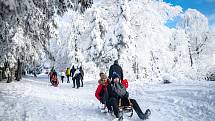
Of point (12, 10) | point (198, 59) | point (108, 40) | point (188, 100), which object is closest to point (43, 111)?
point (12, 10)

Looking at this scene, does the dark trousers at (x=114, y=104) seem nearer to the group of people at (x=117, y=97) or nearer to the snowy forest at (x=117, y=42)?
the group of people at (x=117, y=97)

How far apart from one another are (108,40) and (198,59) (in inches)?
962

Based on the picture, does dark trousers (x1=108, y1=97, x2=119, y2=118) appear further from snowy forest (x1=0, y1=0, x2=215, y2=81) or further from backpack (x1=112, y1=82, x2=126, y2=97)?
snowy forest (x1=0, y1=0, x2=215, y2=81)

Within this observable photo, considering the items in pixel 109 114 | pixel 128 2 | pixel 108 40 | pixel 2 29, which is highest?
pixel 128 2

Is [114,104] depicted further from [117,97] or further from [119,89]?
[119,89]

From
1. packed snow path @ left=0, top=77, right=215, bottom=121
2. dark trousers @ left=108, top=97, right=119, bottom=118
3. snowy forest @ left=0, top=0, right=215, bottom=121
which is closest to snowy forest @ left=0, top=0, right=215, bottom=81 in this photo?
snowy forest @ left=0, top=0, right=215, bottom=121

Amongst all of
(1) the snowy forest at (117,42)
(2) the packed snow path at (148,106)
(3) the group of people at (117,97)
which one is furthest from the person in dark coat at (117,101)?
(1) the snowy forest at (117,42)

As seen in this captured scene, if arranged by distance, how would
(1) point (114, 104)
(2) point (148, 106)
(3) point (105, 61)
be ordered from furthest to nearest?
(3) point (105, 61) < (2) point (148, 106) < (1) point (114, 104)

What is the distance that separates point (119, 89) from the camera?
37.3ft

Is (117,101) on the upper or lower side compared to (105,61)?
lower

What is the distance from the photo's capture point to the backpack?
37.1ft

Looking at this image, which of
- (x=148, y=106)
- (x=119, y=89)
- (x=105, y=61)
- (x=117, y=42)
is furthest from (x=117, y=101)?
(x=105, y=61)

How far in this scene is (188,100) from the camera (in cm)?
1487

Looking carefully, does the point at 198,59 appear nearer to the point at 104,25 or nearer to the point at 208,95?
the point at 104,25
